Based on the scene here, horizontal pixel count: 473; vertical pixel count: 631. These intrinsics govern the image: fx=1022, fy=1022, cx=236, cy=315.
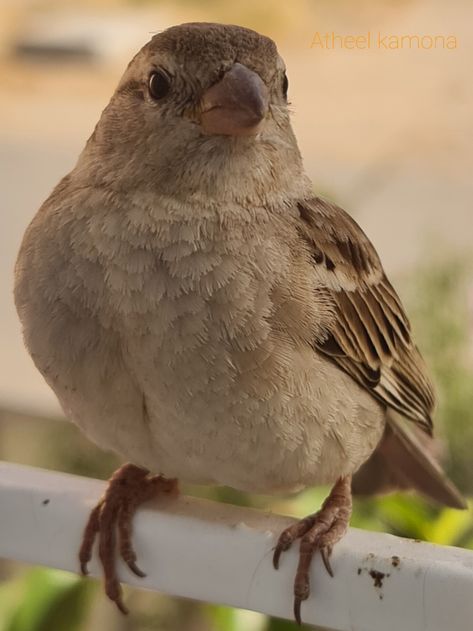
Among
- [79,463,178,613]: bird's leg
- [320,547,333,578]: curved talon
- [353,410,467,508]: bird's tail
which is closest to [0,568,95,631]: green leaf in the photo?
[79,463,178,613]: bird's leg

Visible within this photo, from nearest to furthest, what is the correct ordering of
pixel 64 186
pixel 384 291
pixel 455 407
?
pixel 64 186
pixel 384 291
pixel 455 407

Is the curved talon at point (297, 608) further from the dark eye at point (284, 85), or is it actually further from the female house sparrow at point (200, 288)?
the dark eye at point (284, 85)

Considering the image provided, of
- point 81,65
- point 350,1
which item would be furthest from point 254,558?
point 81,65

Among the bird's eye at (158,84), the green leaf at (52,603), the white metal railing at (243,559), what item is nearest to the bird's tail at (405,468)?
the white metal railing at (243,559)

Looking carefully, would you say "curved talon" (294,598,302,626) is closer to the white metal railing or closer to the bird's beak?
the white metal railing

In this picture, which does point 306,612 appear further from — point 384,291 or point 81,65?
point 81,65

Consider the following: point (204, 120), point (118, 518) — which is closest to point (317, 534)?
point (118, 518)

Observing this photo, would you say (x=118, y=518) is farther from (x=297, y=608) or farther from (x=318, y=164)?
(x=318, y=164)
